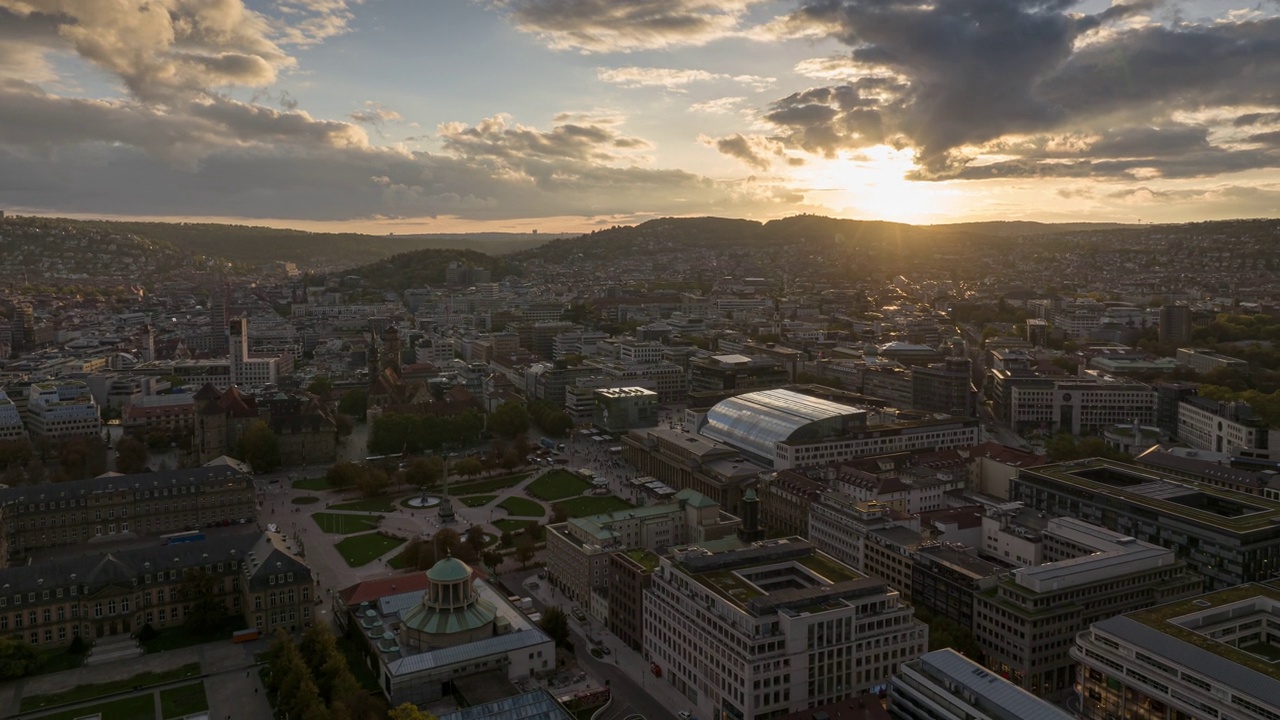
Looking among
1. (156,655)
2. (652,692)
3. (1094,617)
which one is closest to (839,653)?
(652,692)

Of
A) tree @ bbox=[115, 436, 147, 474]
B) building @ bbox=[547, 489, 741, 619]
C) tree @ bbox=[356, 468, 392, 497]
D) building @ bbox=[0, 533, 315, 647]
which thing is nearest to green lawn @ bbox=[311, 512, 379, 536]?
tree @ bbox=[356, 468, 392, 497]

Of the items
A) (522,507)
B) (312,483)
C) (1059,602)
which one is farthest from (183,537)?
(1059,602)

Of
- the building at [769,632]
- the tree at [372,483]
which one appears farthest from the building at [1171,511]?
the tree at [372,483]

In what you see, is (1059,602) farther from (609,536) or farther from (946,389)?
(946,389)

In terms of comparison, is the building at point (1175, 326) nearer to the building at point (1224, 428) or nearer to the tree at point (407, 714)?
the building at point (1224, 428)

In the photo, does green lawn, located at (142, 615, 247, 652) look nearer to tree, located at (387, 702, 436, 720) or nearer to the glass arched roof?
tree, located at (387, 702, 436, 720)

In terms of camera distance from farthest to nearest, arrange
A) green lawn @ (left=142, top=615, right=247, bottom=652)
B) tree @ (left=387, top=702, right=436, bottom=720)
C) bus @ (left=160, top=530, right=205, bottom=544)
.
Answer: bus @ (left=160, top=530, right=205, bottom=544) → green lawn @ (left=142, top=615, right=247, bottom=652) → tree @ (left=387, top=702, right=436, bottom=720)

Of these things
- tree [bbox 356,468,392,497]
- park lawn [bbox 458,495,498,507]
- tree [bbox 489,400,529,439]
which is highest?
tree [bbox 489,400,529,439]
